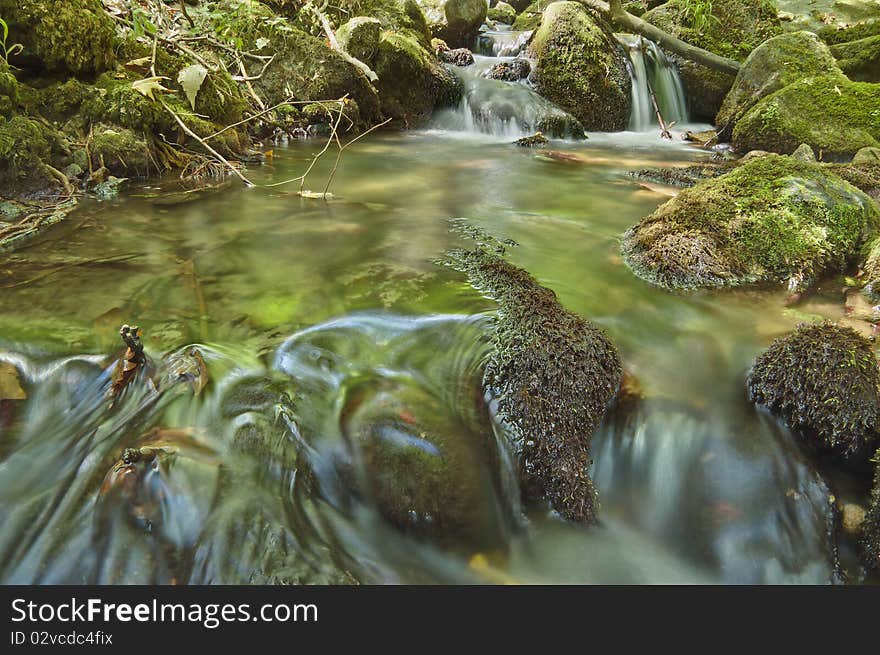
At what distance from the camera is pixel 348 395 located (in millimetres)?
2521

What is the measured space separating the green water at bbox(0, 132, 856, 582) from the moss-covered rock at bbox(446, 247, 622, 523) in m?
0.11

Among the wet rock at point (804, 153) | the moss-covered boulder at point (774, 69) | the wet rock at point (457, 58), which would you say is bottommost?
the wet rock at point (804, 153)

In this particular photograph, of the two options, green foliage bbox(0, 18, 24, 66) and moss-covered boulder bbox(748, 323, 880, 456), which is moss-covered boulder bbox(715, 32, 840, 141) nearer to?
moss-covered boulder bbox(748, 323, 880, 456)

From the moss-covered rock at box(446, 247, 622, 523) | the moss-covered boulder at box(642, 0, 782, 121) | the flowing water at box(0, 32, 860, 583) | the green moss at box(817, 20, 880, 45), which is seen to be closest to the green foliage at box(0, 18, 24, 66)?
the flowing water at box(0, 32, 860, 583)

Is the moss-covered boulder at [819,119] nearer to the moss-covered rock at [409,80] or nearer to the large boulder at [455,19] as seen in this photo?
the moss-covered rock at [409,80]

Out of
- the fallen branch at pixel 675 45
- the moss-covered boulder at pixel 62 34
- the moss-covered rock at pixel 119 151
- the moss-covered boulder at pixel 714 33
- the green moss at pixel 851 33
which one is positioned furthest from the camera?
the green moss at pixel 851 33

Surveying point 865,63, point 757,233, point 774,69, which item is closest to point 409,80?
point 774,69

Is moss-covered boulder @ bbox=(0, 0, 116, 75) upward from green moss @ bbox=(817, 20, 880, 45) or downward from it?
downward

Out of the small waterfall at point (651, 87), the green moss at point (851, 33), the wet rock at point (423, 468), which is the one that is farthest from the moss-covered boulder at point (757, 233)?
the green moss at point (851, 33)

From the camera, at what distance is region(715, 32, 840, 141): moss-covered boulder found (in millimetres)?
8039

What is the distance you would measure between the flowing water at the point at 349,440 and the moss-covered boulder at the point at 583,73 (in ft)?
24.5

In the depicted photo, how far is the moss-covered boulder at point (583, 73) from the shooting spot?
10008 mm

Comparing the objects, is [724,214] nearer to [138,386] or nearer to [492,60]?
[138,386]

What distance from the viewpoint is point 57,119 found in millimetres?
5258
